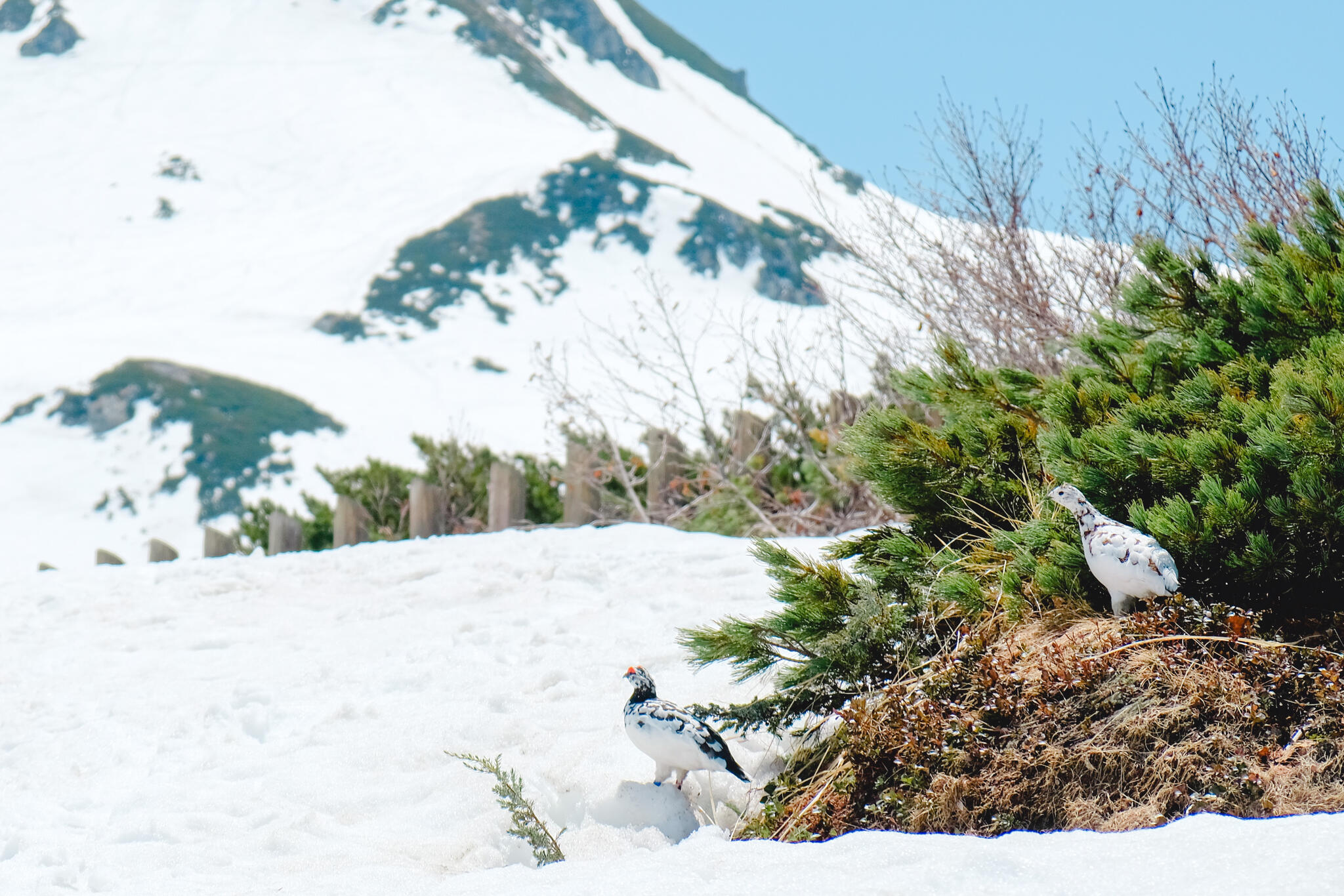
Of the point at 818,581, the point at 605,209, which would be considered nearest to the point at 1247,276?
the point at 818,581

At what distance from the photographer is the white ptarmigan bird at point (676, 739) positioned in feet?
10.6

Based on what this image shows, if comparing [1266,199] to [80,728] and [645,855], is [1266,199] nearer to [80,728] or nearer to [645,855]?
[645,855]

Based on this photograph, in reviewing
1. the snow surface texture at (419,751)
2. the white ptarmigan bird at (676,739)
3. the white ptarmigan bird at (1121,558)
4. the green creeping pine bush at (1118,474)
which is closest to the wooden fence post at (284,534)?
the snow surface texture at (419,751)

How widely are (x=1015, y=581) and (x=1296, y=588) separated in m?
0.72

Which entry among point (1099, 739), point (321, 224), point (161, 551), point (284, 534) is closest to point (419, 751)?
point (1099, 739)

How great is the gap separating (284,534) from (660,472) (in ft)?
10.1

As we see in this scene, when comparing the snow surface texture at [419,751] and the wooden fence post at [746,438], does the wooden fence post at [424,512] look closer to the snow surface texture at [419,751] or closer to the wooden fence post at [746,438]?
the snow surface texture at [419,751]

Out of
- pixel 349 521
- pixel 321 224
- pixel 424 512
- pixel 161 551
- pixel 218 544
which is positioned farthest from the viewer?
pixel 321 224

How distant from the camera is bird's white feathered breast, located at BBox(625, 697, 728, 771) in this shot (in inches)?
127

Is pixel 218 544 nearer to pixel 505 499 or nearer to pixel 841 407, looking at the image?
pixel 505 499

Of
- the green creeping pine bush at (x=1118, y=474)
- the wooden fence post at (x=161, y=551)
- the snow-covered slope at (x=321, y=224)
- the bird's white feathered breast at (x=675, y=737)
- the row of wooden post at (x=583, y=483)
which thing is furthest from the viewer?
the snow-covered slope at (x=321, y=224)

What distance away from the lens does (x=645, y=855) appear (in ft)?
8.78

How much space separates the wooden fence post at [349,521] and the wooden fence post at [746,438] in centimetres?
297

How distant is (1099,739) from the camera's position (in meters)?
Answer: 2.84
